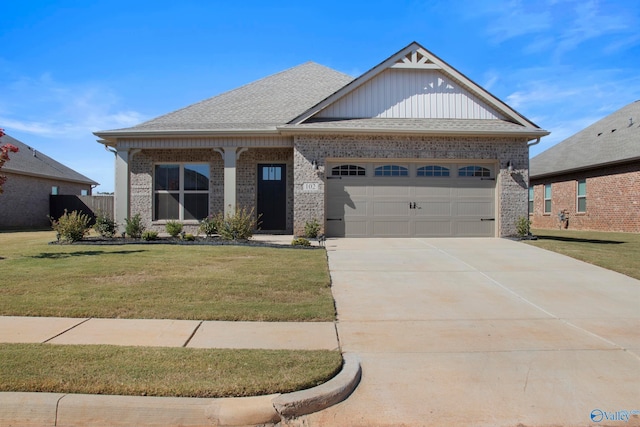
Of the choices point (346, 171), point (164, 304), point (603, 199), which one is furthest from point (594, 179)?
point (164, 304)

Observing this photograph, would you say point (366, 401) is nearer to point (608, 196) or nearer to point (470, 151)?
point (470, 151)

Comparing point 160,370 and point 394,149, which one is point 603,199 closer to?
point 394,149

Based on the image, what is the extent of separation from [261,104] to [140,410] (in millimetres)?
15547

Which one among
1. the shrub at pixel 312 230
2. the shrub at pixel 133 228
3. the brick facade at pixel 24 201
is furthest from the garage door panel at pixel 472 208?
the brick facade at pixel 24 201

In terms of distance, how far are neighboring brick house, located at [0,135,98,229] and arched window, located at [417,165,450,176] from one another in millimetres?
21189

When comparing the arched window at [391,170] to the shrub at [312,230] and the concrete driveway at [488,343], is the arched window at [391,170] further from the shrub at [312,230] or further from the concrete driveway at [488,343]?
the concrete driveway at [488,343]

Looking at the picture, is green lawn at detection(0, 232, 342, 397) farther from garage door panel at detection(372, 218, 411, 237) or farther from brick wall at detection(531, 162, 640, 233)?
brick wall at detection(531, 162, 640, 233)

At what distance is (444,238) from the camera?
1419cm

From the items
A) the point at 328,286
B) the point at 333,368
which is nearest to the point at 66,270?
the point at 328,286

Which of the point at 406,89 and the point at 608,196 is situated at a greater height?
the point at 406,89

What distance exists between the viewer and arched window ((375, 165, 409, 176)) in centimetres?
1438

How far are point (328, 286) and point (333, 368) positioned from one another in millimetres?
3617

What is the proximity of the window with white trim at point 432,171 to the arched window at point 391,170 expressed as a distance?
46 cm

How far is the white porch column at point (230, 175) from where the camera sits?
15.0 m
